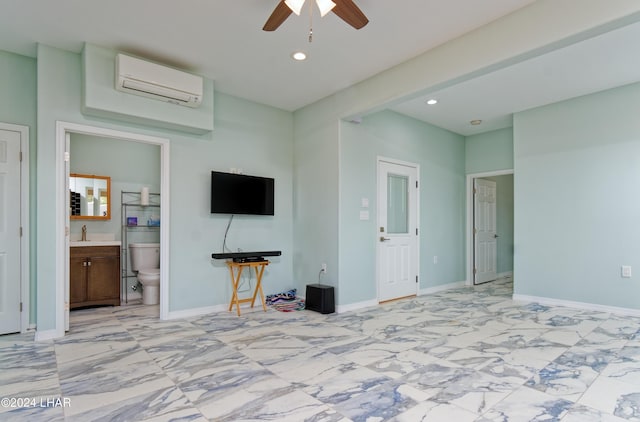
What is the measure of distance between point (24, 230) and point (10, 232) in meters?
0.10

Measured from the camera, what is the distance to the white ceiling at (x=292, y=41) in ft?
9.00

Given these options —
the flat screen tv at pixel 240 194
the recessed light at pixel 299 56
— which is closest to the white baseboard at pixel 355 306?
the flat screen tv at pixel 240 194

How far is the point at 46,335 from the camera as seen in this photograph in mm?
3248

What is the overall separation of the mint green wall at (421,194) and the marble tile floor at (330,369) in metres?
0.73

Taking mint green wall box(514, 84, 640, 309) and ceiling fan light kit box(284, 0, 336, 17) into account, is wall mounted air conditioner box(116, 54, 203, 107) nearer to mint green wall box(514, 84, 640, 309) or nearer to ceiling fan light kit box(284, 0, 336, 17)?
ceiling fan light kit box(284, 0, 336, 17)

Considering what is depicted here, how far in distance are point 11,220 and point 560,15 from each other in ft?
16.3

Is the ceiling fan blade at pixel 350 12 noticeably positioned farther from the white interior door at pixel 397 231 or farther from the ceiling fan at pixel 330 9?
the white interior door at pixel 397 231

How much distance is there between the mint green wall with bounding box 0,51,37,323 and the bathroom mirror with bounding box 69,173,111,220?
1286 millimetres

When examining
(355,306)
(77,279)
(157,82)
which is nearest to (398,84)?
(157,82)

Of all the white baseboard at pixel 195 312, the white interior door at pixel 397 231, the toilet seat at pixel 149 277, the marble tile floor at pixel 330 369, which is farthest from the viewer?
the white interior door at pixel 397 231

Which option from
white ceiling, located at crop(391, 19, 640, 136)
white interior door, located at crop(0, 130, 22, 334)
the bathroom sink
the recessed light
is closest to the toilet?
the bathroom sink

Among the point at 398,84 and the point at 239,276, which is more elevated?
the point at 398,84

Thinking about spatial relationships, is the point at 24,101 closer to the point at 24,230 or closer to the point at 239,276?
the point at 24,230

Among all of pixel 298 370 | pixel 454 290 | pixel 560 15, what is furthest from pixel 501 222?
pixel 298 370
